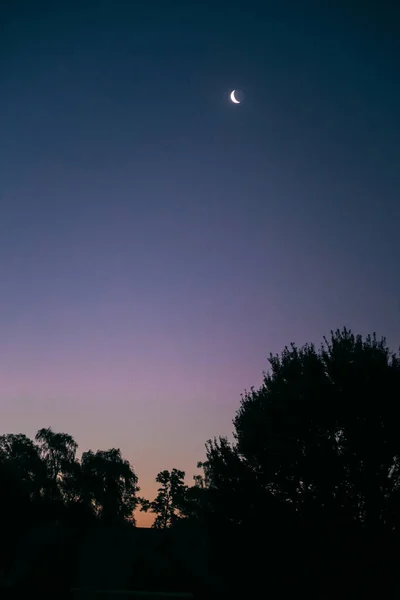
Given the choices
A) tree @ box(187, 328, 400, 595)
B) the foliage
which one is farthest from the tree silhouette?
tree @ box(187, 328, 400, 595)

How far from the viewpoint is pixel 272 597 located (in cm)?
1831

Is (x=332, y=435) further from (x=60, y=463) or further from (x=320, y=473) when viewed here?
(x=60, y=463)

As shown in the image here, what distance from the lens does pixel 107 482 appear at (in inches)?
2343

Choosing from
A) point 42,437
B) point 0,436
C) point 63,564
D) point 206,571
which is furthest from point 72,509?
point 0,436

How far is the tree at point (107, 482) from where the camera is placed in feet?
185

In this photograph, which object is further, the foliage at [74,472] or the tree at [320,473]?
the foliage at [74,472]

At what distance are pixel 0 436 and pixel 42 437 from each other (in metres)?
6.94

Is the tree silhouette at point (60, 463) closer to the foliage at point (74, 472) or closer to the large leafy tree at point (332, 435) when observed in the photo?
the foliage at point (74, 472)

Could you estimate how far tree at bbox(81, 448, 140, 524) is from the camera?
56500 mm

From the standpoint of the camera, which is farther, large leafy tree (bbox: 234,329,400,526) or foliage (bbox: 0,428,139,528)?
foliage (bbox: 0,428,139,528)

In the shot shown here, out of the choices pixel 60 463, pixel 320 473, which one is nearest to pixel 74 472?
pixel 60 463

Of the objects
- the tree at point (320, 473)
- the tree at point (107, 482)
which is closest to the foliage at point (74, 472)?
the tree at point (107, 482)

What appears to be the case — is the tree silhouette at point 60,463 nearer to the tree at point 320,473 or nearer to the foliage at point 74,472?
the foliage at point 74,472

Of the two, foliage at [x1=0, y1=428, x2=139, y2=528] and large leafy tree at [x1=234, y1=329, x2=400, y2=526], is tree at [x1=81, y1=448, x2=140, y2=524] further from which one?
large leafy tree at [x1=234, y1=329, x2=400, y2=526]
